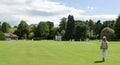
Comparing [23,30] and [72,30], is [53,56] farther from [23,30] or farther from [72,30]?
[23,30]

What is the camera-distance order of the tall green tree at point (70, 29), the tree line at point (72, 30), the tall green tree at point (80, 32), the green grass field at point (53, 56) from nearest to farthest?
the green grass field at point (53, 56) < the tree line at point (72, 30) < the tall green tree at point (80, 32) < the tall green tree at point (70, 29)

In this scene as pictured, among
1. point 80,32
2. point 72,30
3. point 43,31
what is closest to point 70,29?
point 72,30

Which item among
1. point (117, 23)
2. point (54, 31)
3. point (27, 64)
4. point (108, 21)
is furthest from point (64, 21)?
point (27, 64)

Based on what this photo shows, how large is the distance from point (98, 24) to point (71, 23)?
27.9 meters

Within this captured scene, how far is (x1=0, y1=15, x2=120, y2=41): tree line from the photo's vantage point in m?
142

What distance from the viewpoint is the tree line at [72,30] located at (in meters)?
142

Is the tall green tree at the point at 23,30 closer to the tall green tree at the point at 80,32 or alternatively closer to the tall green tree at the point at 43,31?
the tall green tree at the point at 43,31

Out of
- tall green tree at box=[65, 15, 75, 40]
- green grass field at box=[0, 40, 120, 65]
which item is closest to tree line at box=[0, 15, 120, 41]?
tall green tree at box=[65, 15, 75, 40]

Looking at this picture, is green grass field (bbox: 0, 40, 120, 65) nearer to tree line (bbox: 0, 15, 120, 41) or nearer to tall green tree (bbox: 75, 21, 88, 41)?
tree line (bbox: 0, 15, 120, 41)

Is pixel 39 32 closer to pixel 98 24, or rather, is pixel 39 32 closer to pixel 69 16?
pixel 69 16

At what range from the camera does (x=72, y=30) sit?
158375 mm

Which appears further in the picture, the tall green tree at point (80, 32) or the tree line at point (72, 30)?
the tall green tree at point (80, 32)

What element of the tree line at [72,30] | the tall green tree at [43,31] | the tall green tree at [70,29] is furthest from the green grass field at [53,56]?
the tall green tree at [43,31]

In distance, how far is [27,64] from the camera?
21.8m
